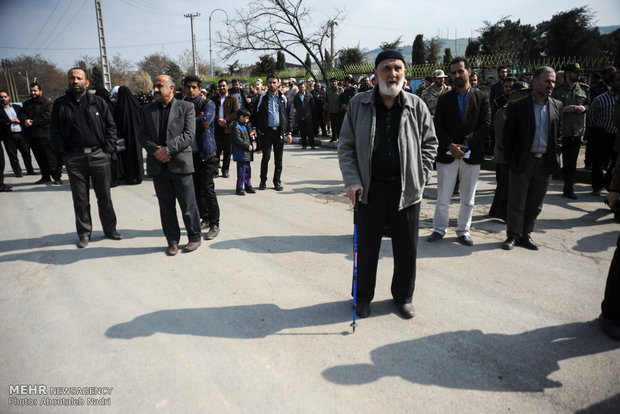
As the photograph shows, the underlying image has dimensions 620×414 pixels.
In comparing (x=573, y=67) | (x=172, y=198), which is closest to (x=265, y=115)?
(x=172, y=198)

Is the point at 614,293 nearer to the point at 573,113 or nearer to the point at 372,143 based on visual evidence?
the point at 372,143

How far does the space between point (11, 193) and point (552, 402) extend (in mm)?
10597

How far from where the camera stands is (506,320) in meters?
3.43

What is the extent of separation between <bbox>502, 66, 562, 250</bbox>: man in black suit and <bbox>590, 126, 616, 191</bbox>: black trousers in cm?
310

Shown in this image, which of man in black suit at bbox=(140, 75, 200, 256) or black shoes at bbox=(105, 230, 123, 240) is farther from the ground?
man in black suit at bbox=(140, 75, 200, 256)

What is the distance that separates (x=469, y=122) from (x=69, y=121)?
Result: 5.40m

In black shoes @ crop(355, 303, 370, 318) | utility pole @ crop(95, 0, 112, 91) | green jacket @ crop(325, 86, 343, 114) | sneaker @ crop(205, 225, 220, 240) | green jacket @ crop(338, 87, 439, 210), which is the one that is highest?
utility pole @ crop(95, 0, 112, 91)

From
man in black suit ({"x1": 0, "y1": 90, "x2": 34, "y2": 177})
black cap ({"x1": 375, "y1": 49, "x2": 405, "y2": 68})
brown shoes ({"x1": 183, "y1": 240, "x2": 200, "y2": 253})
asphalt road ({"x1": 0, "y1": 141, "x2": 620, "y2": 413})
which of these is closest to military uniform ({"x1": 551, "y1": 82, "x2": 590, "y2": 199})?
asphalt road ({"x1": 0, "y1": 141, "x2": 620, "y2": 413})

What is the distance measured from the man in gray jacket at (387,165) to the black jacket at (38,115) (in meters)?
9.40

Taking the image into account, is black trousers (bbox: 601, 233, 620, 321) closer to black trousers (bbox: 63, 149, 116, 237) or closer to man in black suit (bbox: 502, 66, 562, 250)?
man in black suit (bbox: 502, 66, 562, 250)

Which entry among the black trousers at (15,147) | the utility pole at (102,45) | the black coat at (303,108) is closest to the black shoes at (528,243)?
the black coat at (303,108)

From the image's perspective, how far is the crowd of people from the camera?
3338 millimetres

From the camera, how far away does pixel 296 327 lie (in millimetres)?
3367

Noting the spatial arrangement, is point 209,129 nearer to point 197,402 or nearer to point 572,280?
point 197,402
